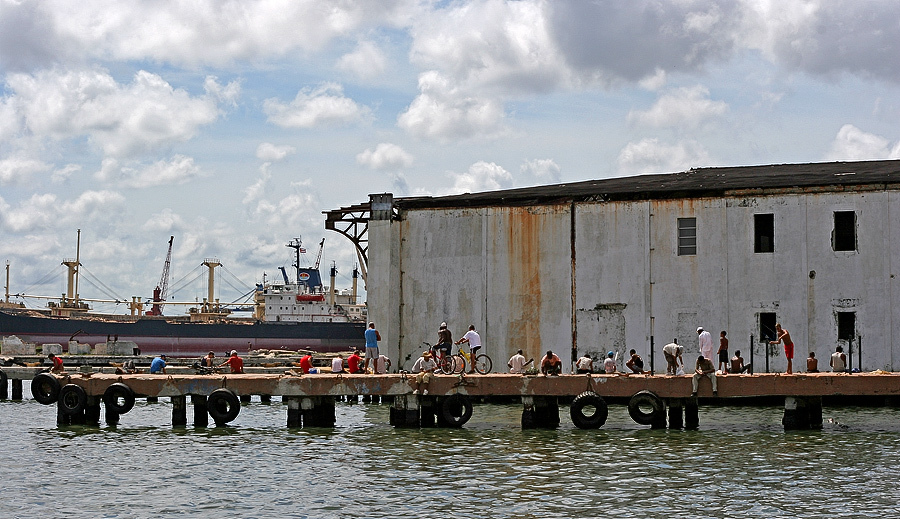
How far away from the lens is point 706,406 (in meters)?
37.6

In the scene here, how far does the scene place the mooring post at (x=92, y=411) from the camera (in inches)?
1239

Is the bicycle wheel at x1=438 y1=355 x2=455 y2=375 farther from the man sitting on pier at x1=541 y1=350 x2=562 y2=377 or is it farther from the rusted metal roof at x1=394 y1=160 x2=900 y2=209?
the rusted metal roof at x1=394 y1=160 x2=900 y2=209

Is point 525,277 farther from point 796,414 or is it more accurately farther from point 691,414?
point 796,414

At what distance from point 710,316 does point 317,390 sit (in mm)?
15053

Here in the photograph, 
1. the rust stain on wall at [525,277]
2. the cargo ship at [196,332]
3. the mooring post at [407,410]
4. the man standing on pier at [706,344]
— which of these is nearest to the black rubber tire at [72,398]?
the mooring post at [407,410]

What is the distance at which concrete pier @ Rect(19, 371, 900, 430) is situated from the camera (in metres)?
27.5

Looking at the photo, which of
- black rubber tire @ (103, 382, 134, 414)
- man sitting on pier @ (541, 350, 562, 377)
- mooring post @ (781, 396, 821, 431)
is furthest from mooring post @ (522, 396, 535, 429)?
black rubber tire @ (103, 382, 134, 414)

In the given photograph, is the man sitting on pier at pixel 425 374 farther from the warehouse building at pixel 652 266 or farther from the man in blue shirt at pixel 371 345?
the warehouse building at pixel 652 266

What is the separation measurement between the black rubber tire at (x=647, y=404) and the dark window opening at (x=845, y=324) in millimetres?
11266

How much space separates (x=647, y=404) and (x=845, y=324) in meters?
11.9

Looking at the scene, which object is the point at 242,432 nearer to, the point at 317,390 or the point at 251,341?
the point at 317,390

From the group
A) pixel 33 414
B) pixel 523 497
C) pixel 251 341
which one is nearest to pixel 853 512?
pixel 523 497

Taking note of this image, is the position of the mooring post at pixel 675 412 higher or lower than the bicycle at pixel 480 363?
lower

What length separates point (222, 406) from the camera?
30.7m
